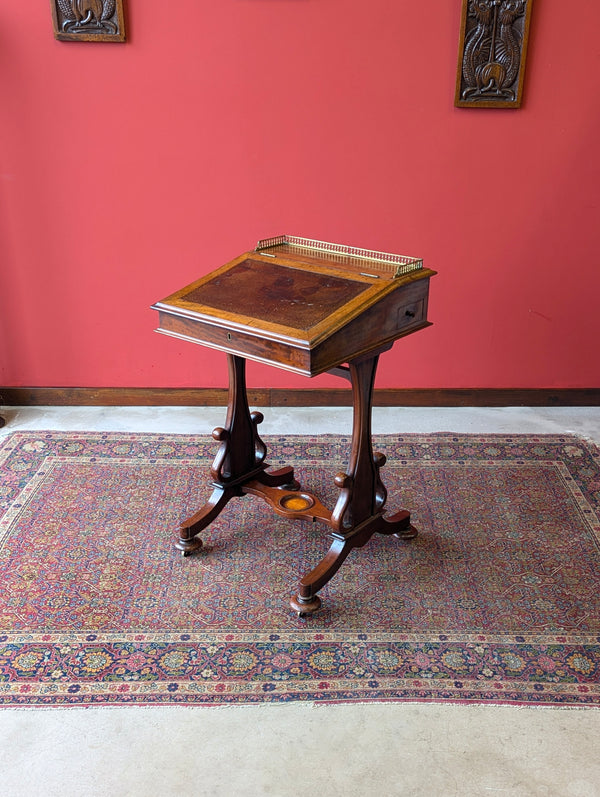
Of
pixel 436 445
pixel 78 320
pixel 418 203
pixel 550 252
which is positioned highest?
pixel 418 203

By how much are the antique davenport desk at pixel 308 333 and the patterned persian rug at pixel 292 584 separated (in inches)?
6.3

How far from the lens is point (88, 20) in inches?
150

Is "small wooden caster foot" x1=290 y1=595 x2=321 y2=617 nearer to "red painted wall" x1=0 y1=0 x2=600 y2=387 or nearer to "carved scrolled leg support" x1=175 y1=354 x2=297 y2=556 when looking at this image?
"carved scrolled leg support" x1=175 y1=354 x2=297 y2=556

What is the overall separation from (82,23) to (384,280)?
2.20 metres

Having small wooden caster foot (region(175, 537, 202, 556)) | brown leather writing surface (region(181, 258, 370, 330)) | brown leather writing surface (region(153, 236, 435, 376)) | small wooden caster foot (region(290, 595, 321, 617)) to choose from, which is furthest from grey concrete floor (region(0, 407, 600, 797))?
brown leather writing surface (region(181, 258, 370, 330))

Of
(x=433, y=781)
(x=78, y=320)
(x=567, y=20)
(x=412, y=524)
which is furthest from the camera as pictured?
(x=78, y=320)

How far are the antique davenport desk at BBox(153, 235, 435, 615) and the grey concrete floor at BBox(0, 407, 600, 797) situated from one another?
54 centimetres

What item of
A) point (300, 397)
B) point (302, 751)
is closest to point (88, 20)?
point (300, 397)

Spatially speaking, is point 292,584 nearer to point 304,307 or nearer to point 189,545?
point 189,545

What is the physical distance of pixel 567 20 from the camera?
3.82 m

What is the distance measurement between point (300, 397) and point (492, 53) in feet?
6.52

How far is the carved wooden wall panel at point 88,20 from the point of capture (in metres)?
3.80

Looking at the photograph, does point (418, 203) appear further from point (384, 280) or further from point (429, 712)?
point (429, 712)

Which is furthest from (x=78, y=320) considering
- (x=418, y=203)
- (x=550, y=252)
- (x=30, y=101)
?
(x=550, y=252)
